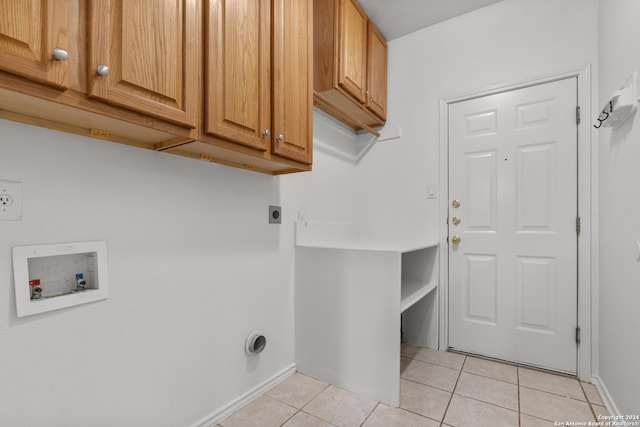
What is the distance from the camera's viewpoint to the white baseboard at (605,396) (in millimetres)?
1494

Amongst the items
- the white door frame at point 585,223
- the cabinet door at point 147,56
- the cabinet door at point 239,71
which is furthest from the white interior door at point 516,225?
the cabinet door at point 147,56

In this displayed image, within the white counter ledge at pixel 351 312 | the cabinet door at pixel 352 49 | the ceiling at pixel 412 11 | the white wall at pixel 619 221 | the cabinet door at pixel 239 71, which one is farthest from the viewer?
the ceiling at pixel 412 11

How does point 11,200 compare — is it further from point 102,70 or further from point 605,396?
point 605,396

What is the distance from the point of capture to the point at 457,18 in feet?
7.67

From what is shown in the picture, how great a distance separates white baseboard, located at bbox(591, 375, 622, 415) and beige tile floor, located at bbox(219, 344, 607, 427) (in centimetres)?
3

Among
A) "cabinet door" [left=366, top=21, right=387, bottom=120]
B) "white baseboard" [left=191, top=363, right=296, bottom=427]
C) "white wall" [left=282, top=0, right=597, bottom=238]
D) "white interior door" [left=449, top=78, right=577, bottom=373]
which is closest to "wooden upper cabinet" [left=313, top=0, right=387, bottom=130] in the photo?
A: "cabinet door" [left=366, top=21, right=387, bottom=120]

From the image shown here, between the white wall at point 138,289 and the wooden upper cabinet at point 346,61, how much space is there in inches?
32.0

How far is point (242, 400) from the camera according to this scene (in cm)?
162

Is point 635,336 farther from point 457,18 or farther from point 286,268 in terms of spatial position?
point 457,18

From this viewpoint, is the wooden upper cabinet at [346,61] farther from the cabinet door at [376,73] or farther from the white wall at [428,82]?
the white wall at [428,82]

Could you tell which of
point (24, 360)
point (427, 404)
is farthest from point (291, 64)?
point (427, 404)

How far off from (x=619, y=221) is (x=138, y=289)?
2.25 metres

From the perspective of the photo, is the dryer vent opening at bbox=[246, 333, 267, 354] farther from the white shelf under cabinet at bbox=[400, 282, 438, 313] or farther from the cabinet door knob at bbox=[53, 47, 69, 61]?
the cabinet door knob at bbox=[53, 47, 69, 61]

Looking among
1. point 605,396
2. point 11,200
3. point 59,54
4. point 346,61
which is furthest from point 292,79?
point 605,396
